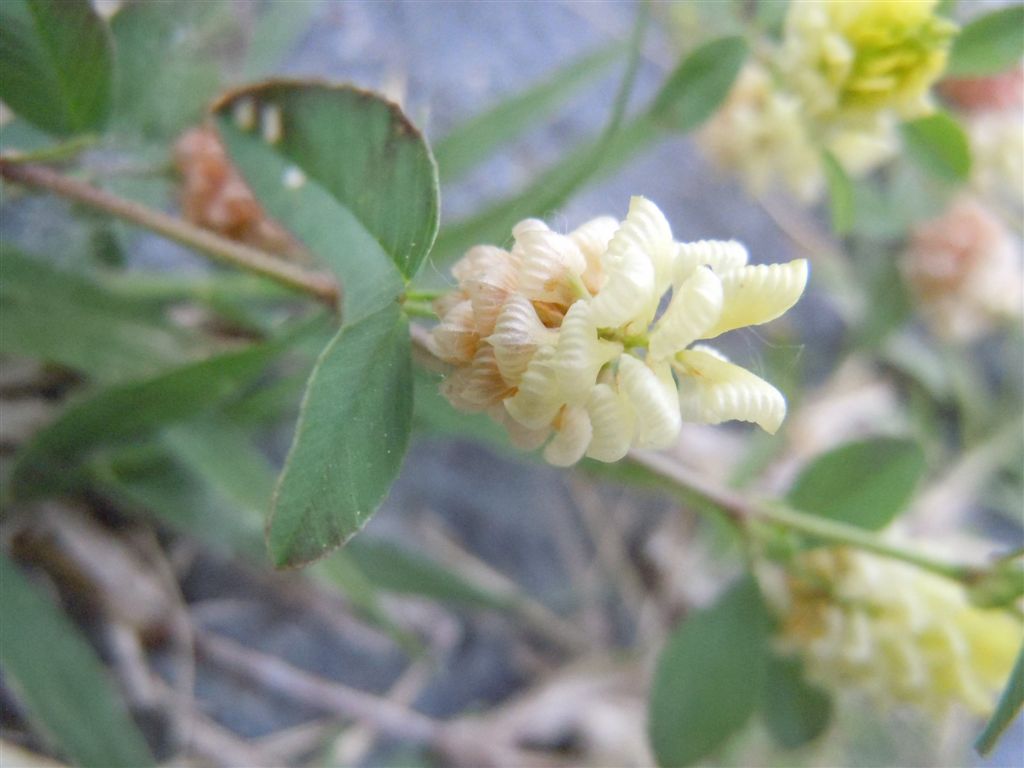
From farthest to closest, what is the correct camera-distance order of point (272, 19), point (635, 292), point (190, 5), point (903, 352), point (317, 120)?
1. point (903, 352)
2. point (272, 19)
3. point (190, 5)
4. point (317, 120)
5. point (635, 292)

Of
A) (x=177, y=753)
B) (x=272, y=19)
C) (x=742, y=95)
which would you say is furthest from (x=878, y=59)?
(x=177, y=753)

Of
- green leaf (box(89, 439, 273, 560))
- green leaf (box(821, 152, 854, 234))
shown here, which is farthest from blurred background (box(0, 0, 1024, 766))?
green leaf (box(821, 152, 854, 234))

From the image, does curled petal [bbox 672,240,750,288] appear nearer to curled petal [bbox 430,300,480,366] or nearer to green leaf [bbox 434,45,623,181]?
curled petal [bbox 430,300,480,366]

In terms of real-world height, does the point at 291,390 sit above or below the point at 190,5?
below

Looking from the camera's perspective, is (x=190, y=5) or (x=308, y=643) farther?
(x=308, y=643)

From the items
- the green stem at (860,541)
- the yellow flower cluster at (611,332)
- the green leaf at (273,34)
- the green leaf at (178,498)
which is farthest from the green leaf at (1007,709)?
the green leaf at (273,34)

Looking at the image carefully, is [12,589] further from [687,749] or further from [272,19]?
[272,19]

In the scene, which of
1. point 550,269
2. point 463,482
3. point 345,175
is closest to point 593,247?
point 550,269
